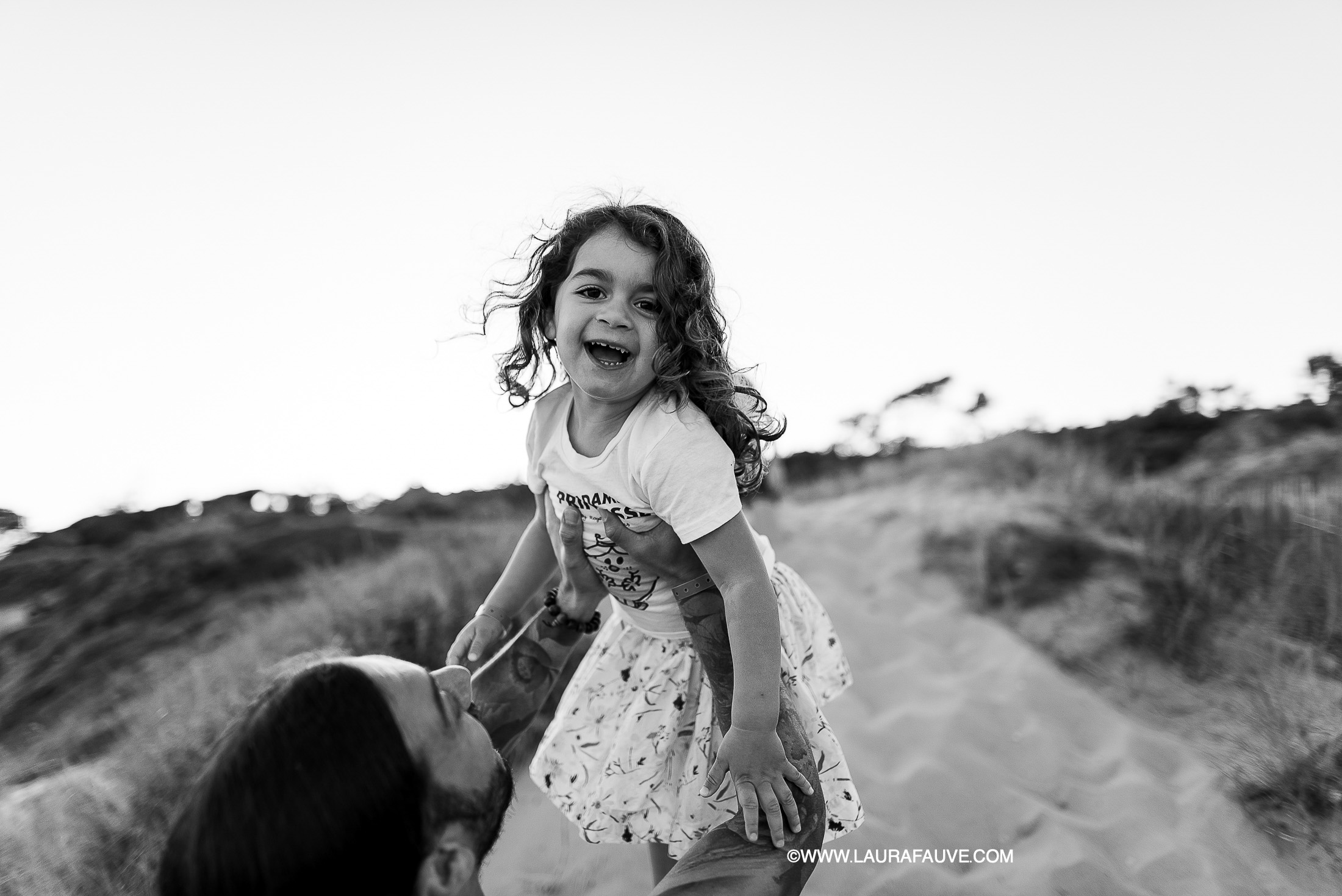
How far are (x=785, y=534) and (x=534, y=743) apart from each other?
10.4ft

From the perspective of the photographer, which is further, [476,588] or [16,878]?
[476,588]

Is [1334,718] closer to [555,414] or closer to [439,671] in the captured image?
[555,414]

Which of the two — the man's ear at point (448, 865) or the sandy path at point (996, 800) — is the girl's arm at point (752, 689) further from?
the sandy path at point (996, 800)

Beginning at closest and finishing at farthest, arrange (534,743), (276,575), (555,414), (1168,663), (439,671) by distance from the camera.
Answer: (439,671)
(555,414)
(534,743)
(1168,663)
(276,575)

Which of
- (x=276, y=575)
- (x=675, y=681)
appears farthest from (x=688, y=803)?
(x=276, y=575)

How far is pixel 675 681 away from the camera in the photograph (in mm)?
1997

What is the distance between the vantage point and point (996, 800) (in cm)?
267

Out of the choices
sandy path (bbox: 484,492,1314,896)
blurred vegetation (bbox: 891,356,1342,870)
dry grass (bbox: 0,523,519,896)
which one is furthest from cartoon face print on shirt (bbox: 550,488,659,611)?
blurred vegetation (bbox: 891,356,1342,870)

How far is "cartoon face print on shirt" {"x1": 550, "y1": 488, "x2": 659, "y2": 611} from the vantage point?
1808 mm

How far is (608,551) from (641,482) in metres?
0.26

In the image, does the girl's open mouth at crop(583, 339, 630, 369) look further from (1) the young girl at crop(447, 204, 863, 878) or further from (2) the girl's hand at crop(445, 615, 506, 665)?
(2) the girl's hand at crop(445, 615, 506, 665)

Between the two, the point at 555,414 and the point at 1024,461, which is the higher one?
the point at 555,414

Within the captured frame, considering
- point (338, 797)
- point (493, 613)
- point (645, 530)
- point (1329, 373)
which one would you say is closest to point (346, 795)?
point (338, 797)

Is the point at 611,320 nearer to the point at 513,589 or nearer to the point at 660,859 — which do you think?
the point at 513,589
